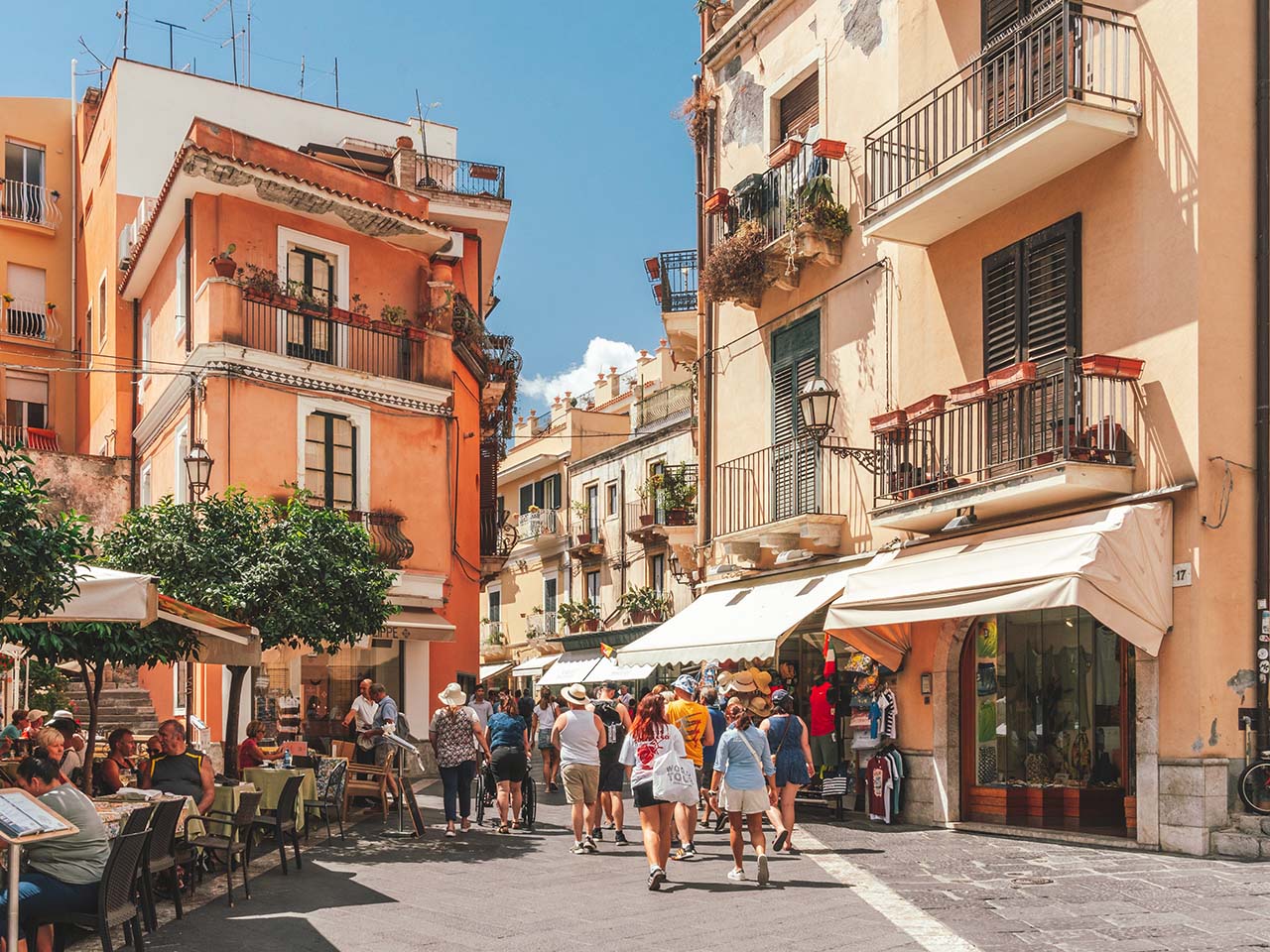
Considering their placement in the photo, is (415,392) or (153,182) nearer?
(415,392)

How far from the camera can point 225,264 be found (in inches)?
901

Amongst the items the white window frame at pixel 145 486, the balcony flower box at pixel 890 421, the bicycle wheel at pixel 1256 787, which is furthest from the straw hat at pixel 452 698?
the white window frame at pixel 145 486

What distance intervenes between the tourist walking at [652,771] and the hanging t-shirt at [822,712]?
17.1 ft

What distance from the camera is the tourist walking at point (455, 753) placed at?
15.4m

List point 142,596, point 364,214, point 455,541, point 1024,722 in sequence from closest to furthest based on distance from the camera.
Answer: point 142,596 → point 1024,722 → point 364,214 → point 455,541

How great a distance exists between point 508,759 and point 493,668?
118 ft

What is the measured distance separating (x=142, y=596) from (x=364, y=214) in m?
16.0

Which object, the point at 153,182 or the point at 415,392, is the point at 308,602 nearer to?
the point at 415,392

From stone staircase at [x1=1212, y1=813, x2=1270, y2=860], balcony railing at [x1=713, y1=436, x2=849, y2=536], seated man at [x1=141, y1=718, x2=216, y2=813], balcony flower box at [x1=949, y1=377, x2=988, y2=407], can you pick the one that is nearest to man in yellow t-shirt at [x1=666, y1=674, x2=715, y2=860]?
seated man at [x1=141, y1=718, x2=216, y2=813]

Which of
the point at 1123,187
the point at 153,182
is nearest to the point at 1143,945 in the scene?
the point at 1123,187

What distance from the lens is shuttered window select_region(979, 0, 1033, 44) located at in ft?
49.4

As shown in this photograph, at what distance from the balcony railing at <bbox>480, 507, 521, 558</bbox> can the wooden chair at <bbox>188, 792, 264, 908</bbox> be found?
21.3 metres

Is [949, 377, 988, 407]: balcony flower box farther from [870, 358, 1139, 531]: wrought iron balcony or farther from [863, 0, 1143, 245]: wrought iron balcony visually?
[863, 0, 1143, 245]: wrought iron balcony

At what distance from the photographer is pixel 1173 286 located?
42.0 feet
